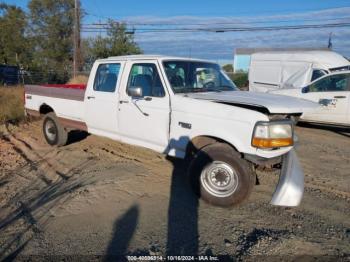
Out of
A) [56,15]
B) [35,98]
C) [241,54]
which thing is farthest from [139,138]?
[241,54]

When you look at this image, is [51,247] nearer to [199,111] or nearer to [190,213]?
[190,213]

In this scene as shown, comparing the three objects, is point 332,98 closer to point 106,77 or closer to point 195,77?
point 195,77

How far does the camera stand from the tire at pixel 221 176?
16.0ft

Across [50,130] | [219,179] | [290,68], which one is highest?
[290,68]

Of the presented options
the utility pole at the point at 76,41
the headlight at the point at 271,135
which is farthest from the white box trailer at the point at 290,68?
the utility pole at the point at 76,41

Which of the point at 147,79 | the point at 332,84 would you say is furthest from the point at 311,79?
the point at 147,79

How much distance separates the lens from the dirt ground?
13.1 ft

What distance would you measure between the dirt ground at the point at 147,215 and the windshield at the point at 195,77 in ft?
5.03

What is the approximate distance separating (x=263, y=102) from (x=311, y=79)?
32.0 ft

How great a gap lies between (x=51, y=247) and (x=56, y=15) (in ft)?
135

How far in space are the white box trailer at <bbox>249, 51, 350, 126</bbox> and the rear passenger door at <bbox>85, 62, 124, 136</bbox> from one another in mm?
3580

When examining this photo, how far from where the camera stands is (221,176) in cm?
507

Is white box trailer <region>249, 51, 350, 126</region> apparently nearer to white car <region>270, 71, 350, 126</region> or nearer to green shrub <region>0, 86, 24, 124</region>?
white car <region>270, 71, 350, 126</region>

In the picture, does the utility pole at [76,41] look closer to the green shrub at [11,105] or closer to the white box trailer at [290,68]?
the green shrub at [11,105]
